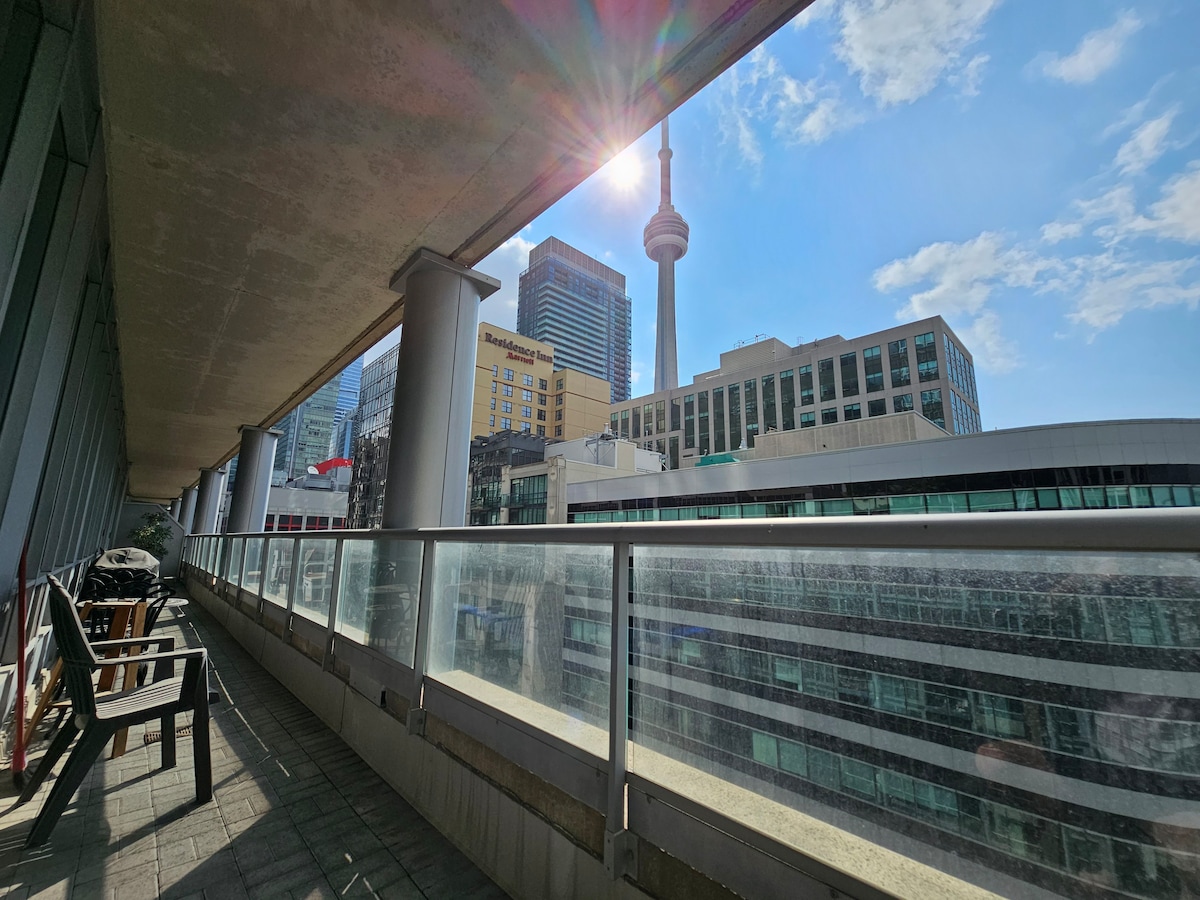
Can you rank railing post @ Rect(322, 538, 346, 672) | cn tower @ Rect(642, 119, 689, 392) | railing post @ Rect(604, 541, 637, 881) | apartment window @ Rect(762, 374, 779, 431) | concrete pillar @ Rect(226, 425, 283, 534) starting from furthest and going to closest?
cn tower @ Rect(642, 119, 689, 392) < apartment window @ Rect(762, 374, 779, 431) < concrete pillar @ Rect(226, 425, 283, 534) < railing post @ Rect(322, 538, 346, 672) < railing post @ Rect(604, 541, 637, 881)

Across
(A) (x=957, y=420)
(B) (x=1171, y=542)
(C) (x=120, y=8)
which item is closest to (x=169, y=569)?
(C) (x=120, y=8)

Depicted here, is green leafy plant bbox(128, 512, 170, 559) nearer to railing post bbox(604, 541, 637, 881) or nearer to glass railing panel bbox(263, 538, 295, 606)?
glass railing panel bbox(263, 538, 295, 606)

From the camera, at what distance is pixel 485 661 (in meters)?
2.50

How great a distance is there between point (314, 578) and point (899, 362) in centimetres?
5945

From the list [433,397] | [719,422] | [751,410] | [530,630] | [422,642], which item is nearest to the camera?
[530,630]

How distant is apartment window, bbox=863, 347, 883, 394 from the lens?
5416 centimetres

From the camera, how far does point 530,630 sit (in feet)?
7.37

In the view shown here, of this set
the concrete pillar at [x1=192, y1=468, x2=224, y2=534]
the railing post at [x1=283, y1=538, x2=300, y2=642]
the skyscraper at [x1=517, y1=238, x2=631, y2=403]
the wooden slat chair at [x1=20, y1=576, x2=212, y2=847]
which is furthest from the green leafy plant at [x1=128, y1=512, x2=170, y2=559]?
the skyscraper at [x1=517, y1=238, x2=631, y2=403]

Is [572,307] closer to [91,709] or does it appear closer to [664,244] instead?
[664,244]

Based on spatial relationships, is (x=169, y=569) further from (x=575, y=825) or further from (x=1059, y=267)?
(x=1059, y=267)

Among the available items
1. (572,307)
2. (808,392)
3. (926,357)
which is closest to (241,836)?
(926,357)

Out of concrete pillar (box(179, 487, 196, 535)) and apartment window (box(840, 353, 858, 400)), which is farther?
apartment window (box(840, 353, 858, 400))

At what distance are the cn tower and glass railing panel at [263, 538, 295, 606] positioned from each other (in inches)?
3302

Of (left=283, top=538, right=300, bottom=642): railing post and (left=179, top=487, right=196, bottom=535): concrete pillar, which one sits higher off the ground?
(left=179, top=487, right=196, bottom=535): concrete pillar
